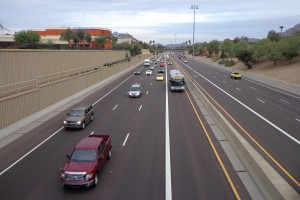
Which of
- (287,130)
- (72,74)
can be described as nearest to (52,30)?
(72,74)

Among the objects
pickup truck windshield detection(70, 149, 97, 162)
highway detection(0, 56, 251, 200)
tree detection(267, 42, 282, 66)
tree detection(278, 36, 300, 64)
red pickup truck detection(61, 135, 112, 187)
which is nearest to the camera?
highway detection(0, 56, 251, 200)

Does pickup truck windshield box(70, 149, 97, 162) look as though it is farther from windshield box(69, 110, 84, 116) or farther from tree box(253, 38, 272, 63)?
tree box(253, 38, 272, 63)

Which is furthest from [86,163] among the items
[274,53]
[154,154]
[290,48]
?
[274,53]

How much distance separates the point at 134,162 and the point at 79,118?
9.03 metres

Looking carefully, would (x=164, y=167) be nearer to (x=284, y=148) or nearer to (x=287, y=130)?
(x=284, y=148)

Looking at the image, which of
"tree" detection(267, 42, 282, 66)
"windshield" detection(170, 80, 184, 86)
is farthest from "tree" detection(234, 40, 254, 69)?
"windshield" detection(170, 80, 184, 86)

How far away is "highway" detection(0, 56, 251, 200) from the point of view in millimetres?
13953

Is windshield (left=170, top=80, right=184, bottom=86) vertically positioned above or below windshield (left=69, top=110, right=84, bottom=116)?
above

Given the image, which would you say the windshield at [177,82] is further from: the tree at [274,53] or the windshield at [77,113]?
the tree at [274,53]

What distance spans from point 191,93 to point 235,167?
29.2 metres

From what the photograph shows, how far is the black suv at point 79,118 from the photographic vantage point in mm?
24812

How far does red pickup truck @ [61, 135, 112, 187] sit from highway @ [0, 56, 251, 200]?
1.51 feet

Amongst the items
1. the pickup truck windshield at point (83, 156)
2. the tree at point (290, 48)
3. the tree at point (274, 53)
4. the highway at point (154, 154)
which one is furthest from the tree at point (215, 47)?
the pickup truck windshield at point (83, 156)

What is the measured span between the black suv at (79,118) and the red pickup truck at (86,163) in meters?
7.73
